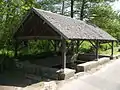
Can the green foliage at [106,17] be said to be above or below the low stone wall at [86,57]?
above

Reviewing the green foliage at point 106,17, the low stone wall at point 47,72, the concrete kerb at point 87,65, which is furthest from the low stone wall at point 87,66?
the green foliage at point 106,17

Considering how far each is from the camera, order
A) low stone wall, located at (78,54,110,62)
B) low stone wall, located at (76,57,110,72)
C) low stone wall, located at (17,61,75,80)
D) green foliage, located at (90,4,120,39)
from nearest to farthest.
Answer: low stone wall, located at (17,61,75,80), low stone wall, located at (76,57,110,72), low stone wall, located at (78,54,110,62), green foliage, located at (90,4,120,39)

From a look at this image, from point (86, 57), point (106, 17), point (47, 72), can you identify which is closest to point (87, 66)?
point (47, 72)

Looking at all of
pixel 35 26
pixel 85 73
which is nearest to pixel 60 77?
pixel 85 73

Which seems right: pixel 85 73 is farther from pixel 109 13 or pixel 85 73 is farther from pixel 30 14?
pixel 109 13

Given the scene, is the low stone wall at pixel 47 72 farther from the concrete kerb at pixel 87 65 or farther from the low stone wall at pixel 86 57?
the low stone wall at pixel 86 57

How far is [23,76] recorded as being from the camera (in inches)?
506

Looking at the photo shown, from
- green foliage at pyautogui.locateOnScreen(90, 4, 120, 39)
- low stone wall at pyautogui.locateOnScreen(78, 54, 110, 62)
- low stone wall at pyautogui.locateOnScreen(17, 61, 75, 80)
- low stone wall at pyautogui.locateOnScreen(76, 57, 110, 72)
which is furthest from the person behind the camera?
green foliage at pyautogui.locateOnScreen(90, 4, 120, 39)

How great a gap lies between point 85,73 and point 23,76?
4359mm

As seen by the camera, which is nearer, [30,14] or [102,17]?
[30,14]

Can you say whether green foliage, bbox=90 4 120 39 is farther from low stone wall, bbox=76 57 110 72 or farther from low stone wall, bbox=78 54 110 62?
low stone wall, bbox=76 57 110 72

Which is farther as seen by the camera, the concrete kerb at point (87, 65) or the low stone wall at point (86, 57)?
the low stone wall at point (86, 57)

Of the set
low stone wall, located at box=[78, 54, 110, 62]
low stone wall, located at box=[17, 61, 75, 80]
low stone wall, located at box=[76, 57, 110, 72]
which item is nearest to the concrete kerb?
low stone wall, located at box=[76, 57, 110, 72]

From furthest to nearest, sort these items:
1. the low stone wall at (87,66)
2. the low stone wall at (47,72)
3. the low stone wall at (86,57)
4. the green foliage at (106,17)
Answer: the green foliage at (106,17) → the low stone wall at (86,57) → the low stone wall at (87,66) → the low stone wall at (47,72)
